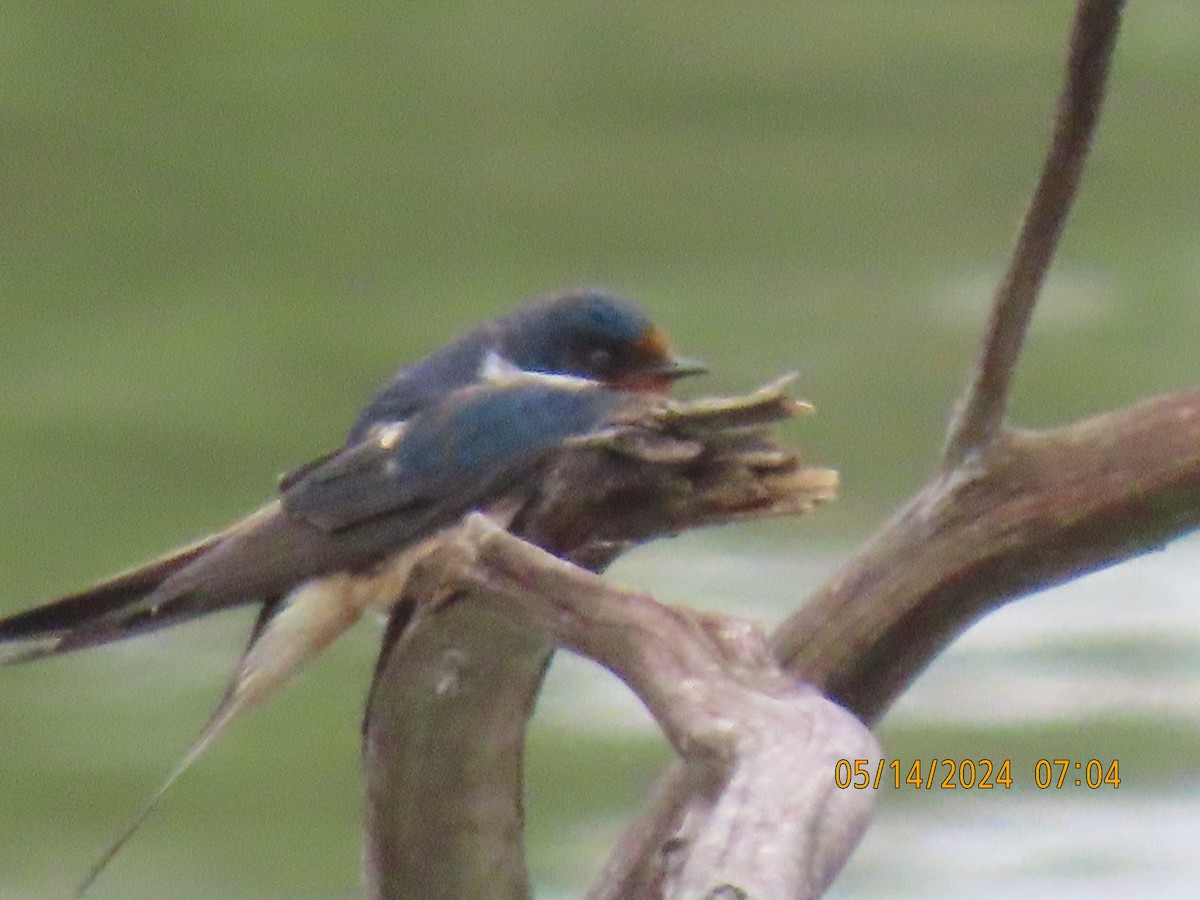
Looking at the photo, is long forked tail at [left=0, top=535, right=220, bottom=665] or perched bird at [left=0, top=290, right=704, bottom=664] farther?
perched bird at [left=0, top=290, right=704, bottom=664]

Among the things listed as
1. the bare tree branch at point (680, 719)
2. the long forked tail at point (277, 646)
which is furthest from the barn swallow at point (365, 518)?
the bare tree branch at point (680, 719)

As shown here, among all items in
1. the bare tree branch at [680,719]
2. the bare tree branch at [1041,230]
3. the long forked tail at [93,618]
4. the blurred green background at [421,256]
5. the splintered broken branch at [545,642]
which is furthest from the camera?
the blurred green background at [421,256]

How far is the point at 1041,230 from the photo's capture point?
1.41 m

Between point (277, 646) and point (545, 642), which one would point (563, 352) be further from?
point (545, 642)

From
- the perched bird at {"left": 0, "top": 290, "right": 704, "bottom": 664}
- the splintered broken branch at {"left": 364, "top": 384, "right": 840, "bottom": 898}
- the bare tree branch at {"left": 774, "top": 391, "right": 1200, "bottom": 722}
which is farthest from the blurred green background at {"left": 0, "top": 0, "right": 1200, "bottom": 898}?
the bare tree branch at {"left": 774, "top": 391, "right": 1200, "bottom": 722}

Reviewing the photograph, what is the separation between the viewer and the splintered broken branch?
1.25m

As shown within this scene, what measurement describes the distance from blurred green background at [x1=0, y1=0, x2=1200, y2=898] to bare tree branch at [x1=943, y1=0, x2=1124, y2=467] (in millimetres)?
2442

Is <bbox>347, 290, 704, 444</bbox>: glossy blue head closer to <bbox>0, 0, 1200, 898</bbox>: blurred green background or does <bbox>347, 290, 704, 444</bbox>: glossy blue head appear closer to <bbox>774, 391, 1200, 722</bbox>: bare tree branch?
<bbox>774, 391, 1200, 722</bbox>: bare tree branch

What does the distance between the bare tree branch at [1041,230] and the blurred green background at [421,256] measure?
8.01 feet

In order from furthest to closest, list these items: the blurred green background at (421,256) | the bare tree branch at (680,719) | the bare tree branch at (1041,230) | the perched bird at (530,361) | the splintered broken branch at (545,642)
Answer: the blurred green background at (421,256) < the perched bird at (530,361) < the bare tree branch at (1041,230) < the splintered broken branch at (545,642) < the bare tree branch at (680,719)

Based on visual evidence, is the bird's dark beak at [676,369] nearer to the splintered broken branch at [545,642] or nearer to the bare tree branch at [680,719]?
the splintered broken branch at [545,642]

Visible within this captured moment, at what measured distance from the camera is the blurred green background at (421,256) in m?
4.11

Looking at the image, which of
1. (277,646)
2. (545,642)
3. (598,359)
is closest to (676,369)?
(598,359)

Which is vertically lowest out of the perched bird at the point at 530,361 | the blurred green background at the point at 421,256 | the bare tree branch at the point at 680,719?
the bare tree branch at the point at 680,719
